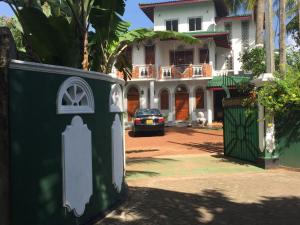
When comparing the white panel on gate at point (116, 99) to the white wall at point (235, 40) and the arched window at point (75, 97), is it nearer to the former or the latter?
the arched window at point (75, 97)

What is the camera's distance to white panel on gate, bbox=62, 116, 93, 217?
5.65 metres

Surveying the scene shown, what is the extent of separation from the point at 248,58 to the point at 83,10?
1350 centimetres

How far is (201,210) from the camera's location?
7.11 meters

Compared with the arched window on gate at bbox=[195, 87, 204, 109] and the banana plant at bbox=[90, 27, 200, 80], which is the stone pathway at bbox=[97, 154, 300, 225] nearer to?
the banana plant at bbox=[90, 27, 200, 80]

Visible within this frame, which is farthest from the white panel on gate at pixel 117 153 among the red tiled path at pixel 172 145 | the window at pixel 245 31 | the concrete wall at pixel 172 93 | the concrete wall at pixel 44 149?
the window at pixel 245 31

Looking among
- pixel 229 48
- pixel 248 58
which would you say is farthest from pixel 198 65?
pixel 248 58

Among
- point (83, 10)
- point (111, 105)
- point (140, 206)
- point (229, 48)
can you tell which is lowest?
point (140, 206)

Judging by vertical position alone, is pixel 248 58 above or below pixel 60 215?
above

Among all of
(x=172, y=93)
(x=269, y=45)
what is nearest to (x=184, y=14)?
(x=172, y=93)

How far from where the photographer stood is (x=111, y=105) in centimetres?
740

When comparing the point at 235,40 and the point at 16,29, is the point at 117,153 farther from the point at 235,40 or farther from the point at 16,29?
the point at 235,40

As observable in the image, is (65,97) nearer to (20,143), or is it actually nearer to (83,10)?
(20,143)

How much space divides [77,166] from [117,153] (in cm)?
181

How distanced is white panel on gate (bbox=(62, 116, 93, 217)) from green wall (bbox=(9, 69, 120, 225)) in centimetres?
10
